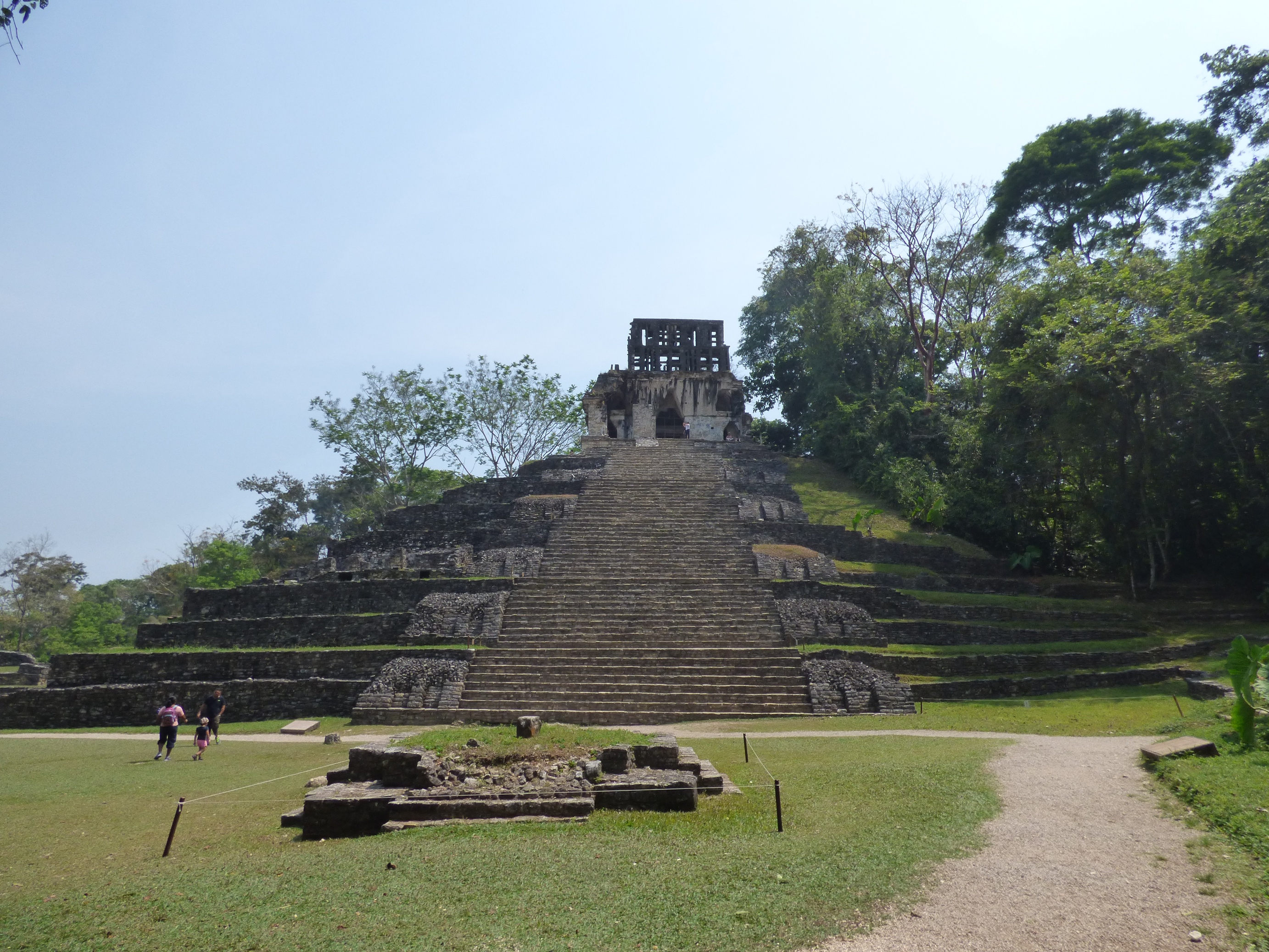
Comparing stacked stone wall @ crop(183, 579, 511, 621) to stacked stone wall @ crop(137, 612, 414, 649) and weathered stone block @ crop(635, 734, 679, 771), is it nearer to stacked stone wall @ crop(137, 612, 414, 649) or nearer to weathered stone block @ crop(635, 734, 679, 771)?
stacked stone wall @ crop(137, 612, 414, 649)

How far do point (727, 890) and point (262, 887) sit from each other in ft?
10.1

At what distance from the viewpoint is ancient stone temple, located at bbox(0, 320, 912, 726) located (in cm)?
1418

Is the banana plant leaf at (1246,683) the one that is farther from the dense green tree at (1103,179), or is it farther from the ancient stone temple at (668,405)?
the ancient stone temple at (668,405)

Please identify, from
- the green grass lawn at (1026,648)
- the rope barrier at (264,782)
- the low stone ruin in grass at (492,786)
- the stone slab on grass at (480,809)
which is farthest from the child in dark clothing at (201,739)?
the green grass lawn at (1026,648)

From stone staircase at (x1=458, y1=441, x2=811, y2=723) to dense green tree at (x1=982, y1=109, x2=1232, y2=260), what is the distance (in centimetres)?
1555

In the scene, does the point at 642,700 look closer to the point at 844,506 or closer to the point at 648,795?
the point at 648,795

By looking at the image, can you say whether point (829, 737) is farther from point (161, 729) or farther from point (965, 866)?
point (161, 729)

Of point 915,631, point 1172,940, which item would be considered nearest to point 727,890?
point 1172,940

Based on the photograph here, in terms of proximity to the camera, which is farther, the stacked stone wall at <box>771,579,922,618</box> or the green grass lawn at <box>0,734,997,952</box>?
the stacked stone wall at <box>771,579,922,618</box>

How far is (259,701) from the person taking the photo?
49.3 ft

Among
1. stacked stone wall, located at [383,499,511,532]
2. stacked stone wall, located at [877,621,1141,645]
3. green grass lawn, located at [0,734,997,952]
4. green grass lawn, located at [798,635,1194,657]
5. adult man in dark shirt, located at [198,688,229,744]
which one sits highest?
stacked stone wall, located at [383,499,511,532]

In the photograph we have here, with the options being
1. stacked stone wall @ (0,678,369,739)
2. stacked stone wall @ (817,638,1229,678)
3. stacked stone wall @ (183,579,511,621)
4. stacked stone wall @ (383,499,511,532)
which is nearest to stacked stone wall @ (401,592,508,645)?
stacked stone wall @ (183,579,511,621)

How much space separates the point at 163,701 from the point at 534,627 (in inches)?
275

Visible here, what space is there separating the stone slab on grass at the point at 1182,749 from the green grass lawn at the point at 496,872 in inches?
65.1
